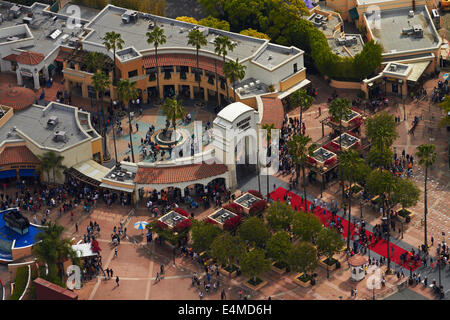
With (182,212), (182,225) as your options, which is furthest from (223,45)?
(182,225)

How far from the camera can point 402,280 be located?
149875 mm

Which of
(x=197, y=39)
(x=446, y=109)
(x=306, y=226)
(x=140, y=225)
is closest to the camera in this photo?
(x=306, y=226)

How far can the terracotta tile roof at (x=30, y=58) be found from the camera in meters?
197

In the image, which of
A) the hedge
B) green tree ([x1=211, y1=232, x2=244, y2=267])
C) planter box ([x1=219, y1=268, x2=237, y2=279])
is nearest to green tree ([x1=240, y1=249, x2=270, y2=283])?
green tree ([x1=211, y1=232, x2=244, y2=267])

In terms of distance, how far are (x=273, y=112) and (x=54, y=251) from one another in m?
50.3

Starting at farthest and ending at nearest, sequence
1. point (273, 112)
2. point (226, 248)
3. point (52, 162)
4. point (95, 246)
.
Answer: point (273, 112), point (52, 162), point (95, 246), point (226, 248)

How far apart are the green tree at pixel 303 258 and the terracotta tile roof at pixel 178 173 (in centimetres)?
2496

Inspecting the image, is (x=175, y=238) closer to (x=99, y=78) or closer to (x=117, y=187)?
(x=117, y=187)

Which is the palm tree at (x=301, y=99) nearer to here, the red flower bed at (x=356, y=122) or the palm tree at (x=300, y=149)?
the red flower bed at (x=356, y=122)

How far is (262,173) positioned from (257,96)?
16704 millimetres

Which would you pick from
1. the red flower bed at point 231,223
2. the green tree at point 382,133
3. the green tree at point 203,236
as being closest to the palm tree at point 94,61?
the red flower bed at point 231,223

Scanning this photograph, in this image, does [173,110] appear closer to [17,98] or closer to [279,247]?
[17,98]

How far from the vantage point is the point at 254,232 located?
152875 mm

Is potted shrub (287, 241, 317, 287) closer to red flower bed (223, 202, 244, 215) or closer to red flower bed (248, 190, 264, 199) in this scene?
red flower bed (223, 202, 244, 215)
